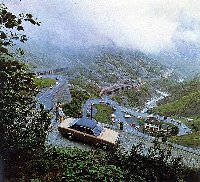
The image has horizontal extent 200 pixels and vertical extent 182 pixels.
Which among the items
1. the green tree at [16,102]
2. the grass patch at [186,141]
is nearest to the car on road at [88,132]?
the green tree at [16,102]

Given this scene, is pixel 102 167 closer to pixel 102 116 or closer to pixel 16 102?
pixel 16 102

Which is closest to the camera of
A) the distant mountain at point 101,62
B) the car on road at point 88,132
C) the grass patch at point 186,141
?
the car on road at point 88,132

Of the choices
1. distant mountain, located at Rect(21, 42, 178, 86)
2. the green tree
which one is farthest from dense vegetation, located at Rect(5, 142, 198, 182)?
distant mountain, located at Rect(21, 42, 178, 86)

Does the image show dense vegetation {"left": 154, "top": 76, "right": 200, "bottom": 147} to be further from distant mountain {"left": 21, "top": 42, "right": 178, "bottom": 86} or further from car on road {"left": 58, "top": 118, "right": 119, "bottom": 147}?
car on road {"left": 58, "top": 118, "right": 119, "bottom": 147}

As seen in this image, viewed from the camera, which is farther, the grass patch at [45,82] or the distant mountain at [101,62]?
the distant mountain at [101,62]

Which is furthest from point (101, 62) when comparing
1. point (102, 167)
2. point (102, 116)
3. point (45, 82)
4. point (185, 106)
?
point (102, 167)

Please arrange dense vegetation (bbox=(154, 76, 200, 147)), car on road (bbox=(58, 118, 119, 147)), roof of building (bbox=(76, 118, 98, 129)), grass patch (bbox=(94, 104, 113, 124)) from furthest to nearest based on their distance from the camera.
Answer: dense vegetation (bbox=(154, 76, 200, 147)), grass patch (bbox=(94, 104, 113, 124)), roof of building (bbox=(76, 118, 98, 129)), car on road (bbox=(58, 118, 119, 147))

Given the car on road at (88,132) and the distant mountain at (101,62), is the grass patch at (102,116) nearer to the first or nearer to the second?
the distant mountain at (101,62)

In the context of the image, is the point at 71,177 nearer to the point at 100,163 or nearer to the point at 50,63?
the point at 100,163
